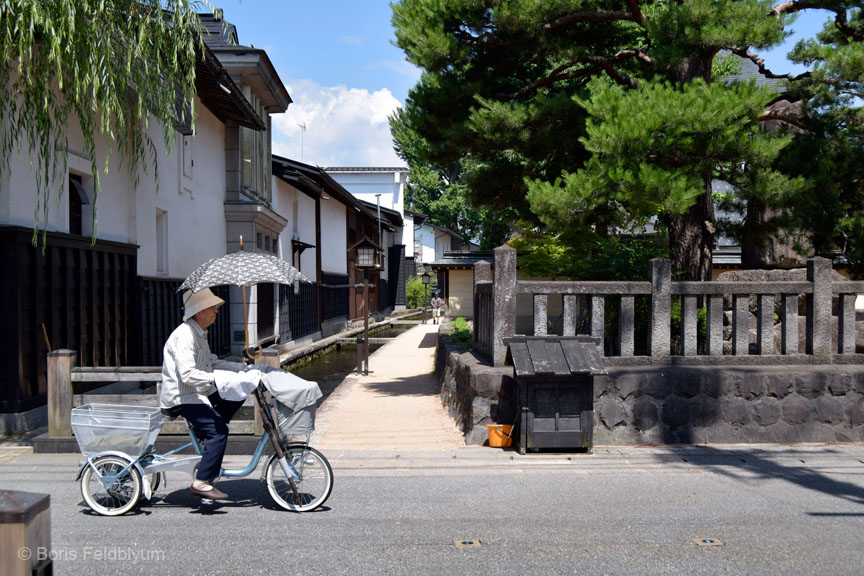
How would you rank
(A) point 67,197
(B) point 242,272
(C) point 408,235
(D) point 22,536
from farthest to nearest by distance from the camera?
(C) point 408,235, (A) point 67,197, (B) point 242,272, (D) point 22,536

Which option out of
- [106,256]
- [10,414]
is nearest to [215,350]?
[106,256]

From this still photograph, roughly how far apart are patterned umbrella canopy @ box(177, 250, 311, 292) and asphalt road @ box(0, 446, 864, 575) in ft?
6.32

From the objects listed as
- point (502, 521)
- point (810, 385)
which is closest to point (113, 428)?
point (502, 521)

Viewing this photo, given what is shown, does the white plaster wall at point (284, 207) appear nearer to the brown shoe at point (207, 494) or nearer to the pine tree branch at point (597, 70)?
the pine tree branch at point (597, 70)

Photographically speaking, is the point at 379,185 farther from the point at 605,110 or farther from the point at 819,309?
the point at 819,309

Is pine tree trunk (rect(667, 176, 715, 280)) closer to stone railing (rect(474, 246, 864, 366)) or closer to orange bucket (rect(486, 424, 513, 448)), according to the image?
stone railing (rect(474, 246, 864, 366))

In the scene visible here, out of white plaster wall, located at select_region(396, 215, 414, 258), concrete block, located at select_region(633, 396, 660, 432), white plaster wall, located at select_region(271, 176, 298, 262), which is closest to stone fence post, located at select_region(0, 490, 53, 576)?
concrete block, located at select_region(633, 396, 660, 432)

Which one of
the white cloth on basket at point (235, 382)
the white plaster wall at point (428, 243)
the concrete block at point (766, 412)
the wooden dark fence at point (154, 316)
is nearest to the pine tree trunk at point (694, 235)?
the concrete block at point (766, 412)

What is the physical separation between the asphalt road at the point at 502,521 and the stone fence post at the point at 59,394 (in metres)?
0.36

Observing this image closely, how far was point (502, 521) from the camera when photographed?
5285mm

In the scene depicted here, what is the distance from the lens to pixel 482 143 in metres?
10.9

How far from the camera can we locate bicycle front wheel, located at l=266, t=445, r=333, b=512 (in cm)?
547

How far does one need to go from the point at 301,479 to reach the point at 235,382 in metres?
0.95

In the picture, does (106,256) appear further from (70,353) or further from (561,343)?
(561,343)
